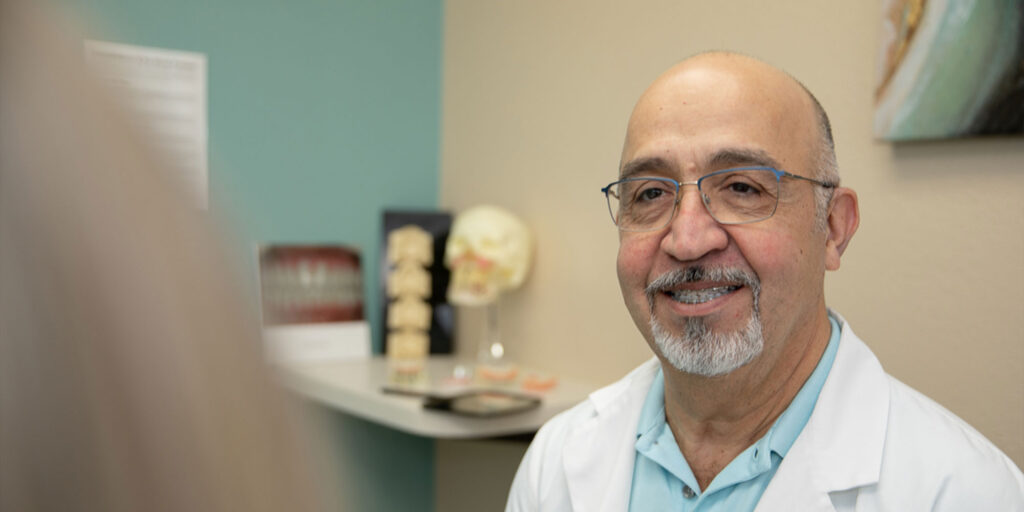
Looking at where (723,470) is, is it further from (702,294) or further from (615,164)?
(615,164)

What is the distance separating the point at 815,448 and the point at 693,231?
33 centimetres

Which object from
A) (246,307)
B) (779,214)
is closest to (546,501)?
(779,214)

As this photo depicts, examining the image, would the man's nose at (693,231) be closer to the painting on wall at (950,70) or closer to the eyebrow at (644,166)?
the eyebrow at (644,166)

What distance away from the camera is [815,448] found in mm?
1145

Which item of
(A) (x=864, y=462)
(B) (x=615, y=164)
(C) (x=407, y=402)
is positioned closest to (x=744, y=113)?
(A) (x=864, y=462)

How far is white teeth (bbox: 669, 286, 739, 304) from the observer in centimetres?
123

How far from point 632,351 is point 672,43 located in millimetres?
680

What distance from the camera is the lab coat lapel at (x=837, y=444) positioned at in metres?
1.10

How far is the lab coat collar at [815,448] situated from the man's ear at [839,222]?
0.10 m

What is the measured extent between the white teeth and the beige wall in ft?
1.40

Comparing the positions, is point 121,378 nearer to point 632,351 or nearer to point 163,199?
point 163,199

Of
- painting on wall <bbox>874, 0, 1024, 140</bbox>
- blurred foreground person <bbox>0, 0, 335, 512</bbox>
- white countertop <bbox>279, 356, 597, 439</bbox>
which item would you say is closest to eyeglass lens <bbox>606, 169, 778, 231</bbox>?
painting on wall <bbox>874, 0, 1024, 140</bbox>

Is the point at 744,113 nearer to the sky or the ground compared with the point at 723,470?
nearer to the sky

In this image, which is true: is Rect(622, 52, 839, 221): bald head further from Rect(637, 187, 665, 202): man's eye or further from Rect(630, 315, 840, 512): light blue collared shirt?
Rect(630, 315, 840, 512): light blue collared shirt
